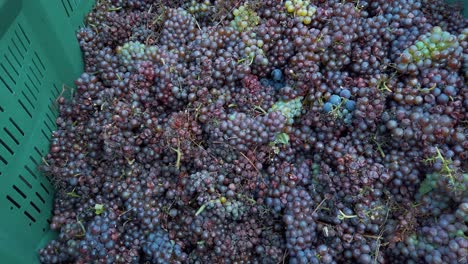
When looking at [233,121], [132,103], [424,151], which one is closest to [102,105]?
[132,103]

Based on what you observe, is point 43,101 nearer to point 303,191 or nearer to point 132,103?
point 132,103

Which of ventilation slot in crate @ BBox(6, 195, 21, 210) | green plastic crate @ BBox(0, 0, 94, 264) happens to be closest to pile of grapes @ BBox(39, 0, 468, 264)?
green plastic crate @ BBox(0, 0, 94, 264)

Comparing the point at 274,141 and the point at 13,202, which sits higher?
the point at 274,141

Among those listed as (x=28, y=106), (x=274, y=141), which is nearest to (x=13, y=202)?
(x=28, y=106)

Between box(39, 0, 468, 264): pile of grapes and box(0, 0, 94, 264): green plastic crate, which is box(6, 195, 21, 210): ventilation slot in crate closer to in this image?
box(0, 0, 94, 264): green plastic crate

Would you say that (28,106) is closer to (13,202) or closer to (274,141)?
(13,202)

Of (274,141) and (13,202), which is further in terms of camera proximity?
(274,141)

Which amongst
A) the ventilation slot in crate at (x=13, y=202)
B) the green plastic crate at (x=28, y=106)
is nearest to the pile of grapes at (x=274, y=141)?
the green plastic crate at (x=28, y=106)
